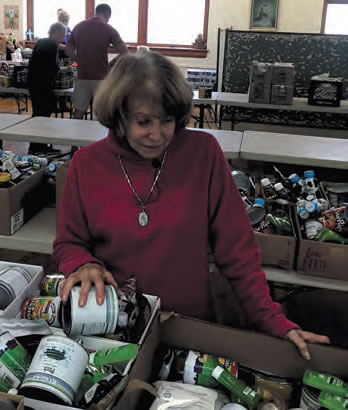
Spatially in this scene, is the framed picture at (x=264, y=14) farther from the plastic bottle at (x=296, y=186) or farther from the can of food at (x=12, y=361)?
the can of food at (x=12, y=361)

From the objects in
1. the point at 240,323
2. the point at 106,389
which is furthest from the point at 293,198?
the point at 106,389

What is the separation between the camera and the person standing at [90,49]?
17.3 feet

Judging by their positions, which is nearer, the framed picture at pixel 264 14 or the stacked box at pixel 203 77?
the stacked box at pixel 203 77

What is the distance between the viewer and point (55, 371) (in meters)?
0.72

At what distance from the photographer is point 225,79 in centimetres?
578

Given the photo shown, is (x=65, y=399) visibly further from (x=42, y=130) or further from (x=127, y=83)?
(x=42, y=130)

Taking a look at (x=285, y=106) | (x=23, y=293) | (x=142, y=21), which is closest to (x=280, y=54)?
(x=285, y=106)

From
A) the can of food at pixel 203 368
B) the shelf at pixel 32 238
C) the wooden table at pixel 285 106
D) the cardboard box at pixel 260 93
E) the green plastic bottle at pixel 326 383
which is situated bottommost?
the shelf at pixel 32 238

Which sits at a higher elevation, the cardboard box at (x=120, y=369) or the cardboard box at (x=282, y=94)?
the cardboard box at (x=282, y=94)

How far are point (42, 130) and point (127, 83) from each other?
4.63ft

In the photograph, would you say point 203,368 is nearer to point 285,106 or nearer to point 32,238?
point 32,238

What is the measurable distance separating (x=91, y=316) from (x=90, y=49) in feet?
15.9

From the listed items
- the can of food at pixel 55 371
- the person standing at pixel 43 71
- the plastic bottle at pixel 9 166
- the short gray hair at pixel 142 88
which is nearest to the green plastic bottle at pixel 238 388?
the can of food at pixel 55 371

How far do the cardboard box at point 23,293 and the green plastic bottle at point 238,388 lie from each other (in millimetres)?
406
